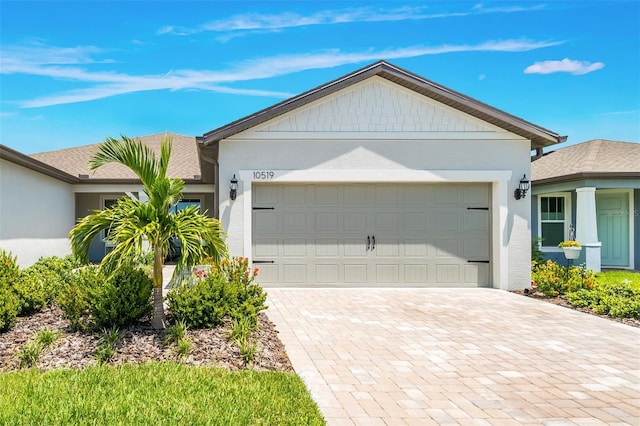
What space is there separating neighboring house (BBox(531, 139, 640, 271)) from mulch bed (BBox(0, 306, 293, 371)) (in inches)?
481

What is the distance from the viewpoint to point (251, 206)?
34.2 feet

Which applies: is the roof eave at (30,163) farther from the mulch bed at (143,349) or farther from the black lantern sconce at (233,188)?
the mulch bed at (143,349)

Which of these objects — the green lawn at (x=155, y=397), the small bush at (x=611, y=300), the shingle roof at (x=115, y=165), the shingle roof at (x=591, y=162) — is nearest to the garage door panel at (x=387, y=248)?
the small bush at (x=611, y=300)

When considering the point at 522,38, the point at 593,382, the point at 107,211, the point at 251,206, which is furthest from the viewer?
the point at 522,38

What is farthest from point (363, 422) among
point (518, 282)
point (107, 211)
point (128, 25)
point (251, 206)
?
point (128, 25)

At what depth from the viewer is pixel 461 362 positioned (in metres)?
5.19

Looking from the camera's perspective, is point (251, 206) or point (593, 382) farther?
point (251, 206)

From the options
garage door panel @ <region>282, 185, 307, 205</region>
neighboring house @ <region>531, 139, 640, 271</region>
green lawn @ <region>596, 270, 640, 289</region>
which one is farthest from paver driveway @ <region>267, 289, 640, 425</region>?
neighboring house @ <region>531, 139, 640, 271</region>

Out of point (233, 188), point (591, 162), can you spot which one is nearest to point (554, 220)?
point (591, 162)

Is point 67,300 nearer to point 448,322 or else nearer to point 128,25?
point 448,322

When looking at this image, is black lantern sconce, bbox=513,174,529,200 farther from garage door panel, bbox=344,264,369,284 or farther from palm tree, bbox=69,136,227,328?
palm tree, bbox=69,136,227,328

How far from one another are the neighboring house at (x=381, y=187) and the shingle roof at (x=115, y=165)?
5.31 meters

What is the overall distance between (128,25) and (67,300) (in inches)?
381

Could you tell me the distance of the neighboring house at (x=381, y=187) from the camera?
10.3 metres
